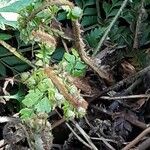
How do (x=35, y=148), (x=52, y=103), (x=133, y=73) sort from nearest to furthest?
1. (x=52, y=103)
2. (x=35, y=148)
3. (x=133, y=73)

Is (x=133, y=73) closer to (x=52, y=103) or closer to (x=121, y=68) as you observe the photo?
(x=121, y=68)

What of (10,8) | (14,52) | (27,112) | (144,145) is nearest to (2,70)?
(14,52)

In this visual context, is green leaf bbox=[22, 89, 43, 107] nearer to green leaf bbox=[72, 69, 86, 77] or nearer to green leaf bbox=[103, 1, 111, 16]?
green leaf bbox=[72, 69, 86, 77]

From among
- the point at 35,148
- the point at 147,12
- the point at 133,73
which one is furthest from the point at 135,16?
the point at 35,148

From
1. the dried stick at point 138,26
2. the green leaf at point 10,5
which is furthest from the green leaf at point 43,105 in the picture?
the dried stick at point 138,26

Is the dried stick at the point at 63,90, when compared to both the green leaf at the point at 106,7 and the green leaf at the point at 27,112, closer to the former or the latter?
the green leaf at the point at 27,112

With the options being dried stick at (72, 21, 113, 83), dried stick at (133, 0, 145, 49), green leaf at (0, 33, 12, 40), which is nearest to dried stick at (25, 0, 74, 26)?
dried stick at (72, 21, 113, 83)
